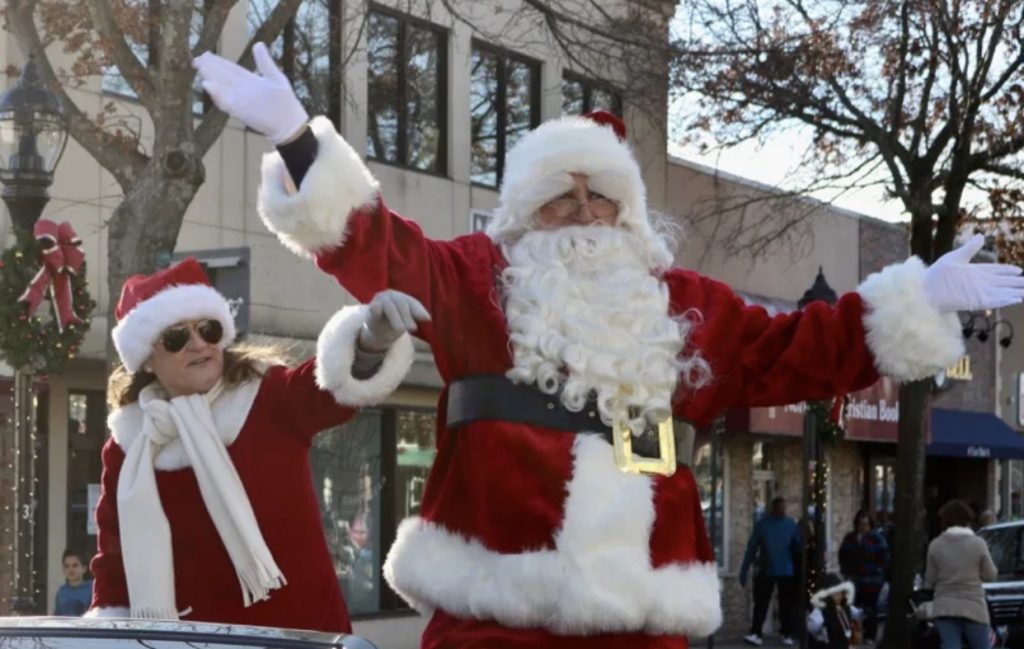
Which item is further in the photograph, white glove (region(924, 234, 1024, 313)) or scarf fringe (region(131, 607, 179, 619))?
scarf fringe (region(131, 607, 179, 619))

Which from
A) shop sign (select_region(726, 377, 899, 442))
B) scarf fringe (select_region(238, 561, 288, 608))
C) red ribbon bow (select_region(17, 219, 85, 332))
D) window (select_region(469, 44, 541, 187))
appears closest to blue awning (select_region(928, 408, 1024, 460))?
shop sign (select_region(726, 377, 899, 442))

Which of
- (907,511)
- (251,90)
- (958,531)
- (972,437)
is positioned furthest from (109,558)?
(972,437)

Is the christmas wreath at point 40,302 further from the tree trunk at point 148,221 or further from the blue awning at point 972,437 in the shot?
the blue awning at point 972,437

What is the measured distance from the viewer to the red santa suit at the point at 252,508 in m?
5.75

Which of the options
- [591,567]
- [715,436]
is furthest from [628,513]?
[715,436]

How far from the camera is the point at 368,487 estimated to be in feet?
66.2

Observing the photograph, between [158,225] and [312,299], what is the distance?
8.19 metres

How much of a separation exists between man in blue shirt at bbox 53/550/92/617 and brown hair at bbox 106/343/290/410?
6.39 metres

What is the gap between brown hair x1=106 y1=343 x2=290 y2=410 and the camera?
6047mm

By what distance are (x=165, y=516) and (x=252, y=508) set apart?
0.27 meters

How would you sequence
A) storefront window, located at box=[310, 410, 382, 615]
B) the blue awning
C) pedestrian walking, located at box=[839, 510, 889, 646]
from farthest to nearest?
the blue awning
pedestrian walking, located at box=[839, 510, 889, 646]
storefront window, located at box=[310, 410, 382, 615]

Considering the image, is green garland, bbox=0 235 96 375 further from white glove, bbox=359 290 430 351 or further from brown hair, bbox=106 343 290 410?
white glove, bbox=359 290 430 351

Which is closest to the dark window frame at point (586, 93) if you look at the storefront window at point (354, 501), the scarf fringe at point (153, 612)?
the storefront window at point (354, 501)

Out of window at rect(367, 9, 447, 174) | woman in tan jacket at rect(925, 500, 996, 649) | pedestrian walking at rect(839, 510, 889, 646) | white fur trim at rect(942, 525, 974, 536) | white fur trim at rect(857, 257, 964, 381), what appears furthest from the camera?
pedestrian walking at rect(839, 510, 889, 646)
